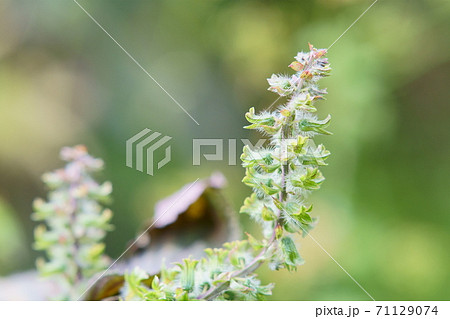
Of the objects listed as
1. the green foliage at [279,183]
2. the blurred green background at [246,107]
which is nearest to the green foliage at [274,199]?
the green foliage at [279,183]

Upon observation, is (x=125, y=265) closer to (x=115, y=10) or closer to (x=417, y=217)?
(x=417, y=217)

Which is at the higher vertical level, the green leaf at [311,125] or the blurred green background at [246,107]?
the blurred green background at [246,107]

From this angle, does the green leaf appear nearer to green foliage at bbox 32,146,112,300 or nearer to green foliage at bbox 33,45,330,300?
green foliage at bbox 33,45,330,300

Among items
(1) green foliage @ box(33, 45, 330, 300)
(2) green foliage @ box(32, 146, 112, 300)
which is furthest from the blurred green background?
(1) green foliage @ box(33, 45, 330, 300)

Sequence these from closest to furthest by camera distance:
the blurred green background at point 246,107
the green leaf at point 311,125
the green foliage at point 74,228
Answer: the green leaf at point 311,125 → the green foliage at point 74,228 → the blurred green background at point 246,107

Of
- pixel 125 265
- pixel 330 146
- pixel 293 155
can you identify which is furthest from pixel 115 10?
pixel 293 155

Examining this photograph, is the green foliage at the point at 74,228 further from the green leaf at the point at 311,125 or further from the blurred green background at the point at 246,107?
the blurred green background at the point at 246,107

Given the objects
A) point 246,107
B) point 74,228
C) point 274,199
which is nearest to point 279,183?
point 274,199

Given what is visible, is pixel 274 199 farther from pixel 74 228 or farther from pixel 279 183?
pixel 74 228
